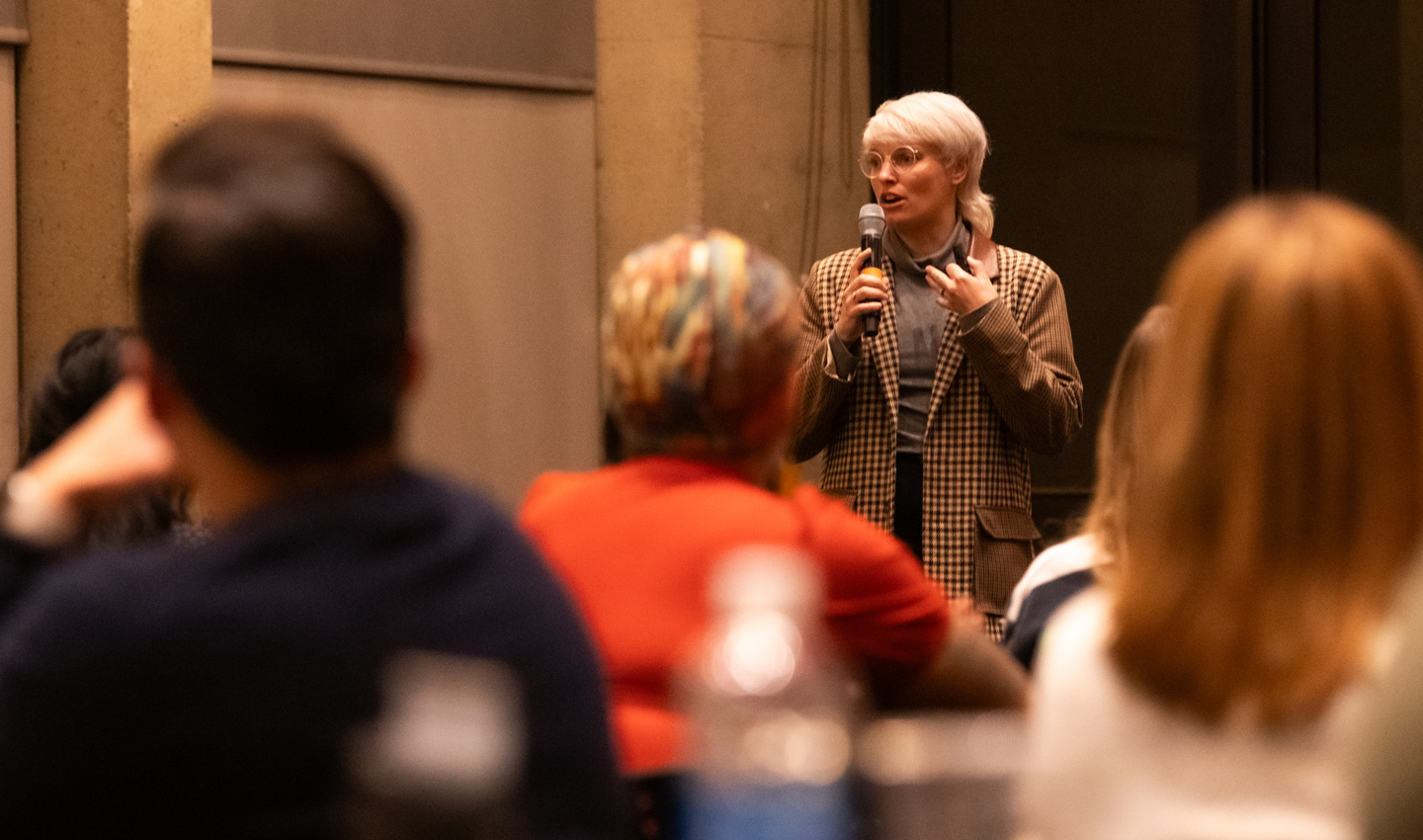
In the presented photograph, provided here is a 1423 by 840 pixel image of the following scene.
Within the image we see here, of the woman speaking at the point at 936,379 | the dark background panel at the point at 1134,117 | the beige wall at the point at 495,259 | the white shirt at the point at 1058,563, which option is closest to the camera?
the white shirt at the point at 1058,563

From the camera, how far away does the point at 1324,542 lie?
54.8 inches

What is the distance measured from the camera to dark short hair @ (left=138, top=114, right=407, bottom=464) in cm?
120

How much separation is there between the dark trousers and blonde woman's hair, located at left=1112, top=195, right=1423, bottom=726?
2598mm

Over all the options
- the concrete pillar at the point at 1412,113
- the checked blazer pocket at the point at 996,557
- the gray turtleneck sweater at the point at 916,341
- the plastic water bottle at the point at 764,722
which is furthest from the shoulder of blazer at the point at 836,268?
the plastic water bottle at the point at 764,722

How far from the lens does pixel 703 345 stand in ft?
6.42

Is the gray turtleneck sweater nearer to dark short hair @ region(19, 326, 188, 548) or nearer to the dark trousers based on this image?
the dark trousers

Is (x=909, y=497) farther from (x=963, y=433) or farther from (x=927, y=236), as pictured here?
(x=927, y=236)

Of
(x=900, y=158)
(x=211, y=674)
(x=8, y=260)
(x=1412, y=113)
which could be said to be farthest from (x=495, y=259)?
(x=211, y=674)

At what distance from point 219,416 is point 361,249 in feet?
0.50

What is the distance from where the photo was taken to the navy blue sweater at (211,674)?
114 centimetres

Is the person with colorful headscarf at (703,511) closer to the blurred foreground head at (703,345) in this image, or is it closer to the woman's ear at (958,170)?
the blurred foreground head at (703,345)

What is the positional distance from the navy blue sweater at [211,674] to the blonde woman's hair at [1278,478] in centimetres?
56

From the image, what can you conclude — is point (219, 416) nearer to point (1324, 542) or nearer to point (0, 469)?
point (1324, 542)

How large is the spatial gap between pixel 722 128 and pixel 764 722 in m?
4.39
